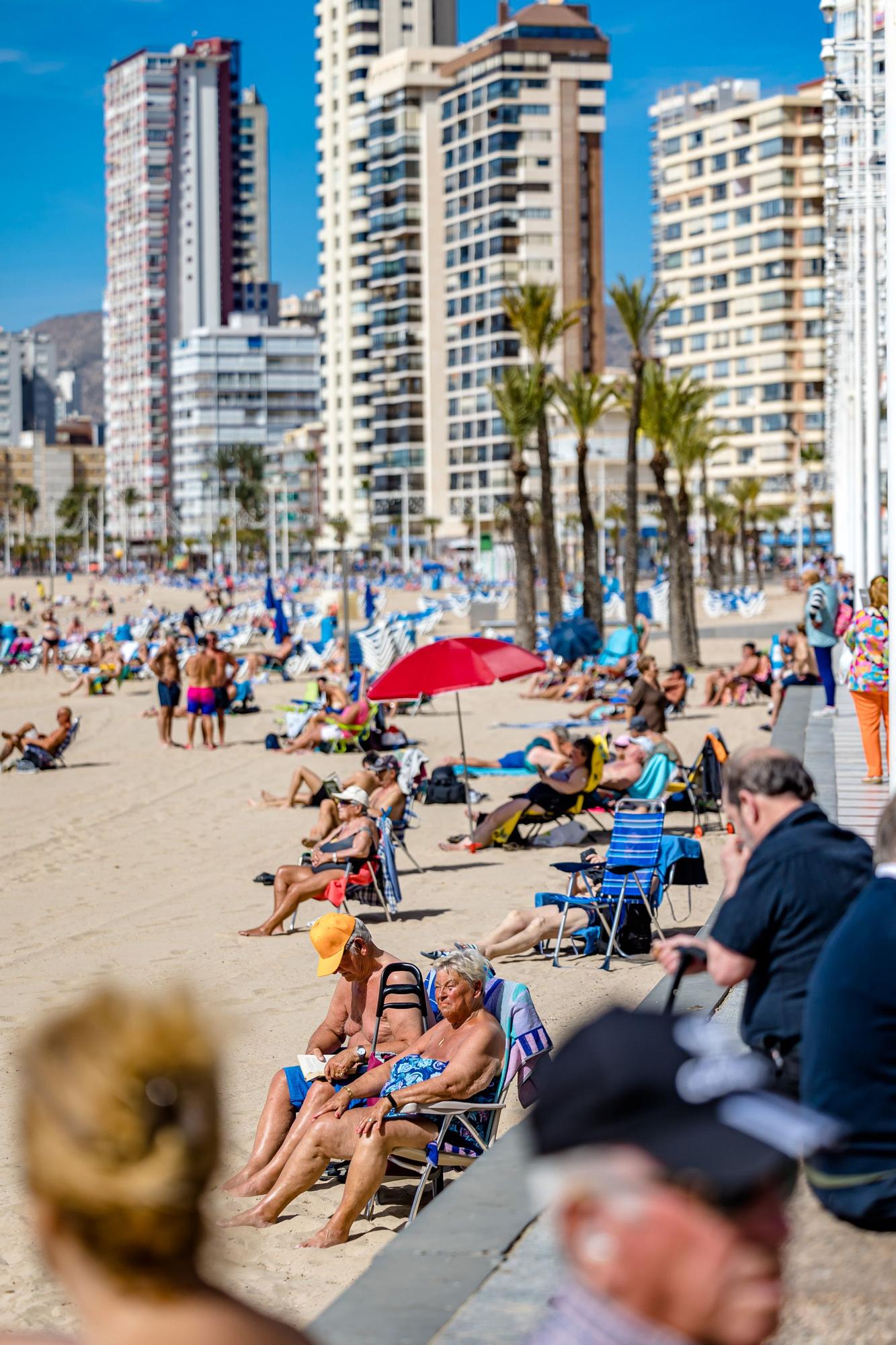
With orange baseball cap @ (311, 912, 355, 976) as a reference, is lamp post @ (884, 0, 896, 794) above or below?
above

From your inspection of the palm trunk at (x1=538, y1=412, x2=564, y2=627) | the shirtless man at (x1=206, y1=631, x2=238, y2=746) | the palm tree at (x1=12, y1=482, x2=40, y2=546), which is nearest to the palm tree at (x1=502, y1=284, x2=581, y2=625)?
the palm trunk at (x1=538, y1=412, x2=564, y2=627)

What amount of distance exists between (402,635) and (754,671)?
7662mm

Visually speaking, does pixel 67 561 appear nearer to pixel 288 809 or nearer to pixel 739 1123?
pixel 288 809

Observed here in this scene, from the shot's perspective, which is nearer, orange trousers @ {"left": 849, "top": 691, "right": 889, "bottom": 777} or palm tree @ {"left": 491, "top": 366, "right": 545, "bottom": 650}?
orange trousers @ {"left": 849, "top": 691, "right": 889, "bottom": 777}

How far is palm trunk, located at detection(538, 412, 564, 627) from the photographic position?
115 ft

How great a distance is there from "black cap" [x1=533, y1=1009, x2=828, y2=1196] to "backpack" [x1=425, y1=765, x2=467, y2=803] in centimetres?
1292

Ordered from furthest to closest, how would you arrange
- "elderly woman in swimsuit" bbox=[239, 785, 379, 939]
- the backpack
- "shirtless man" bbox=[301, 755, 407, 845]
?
the backpack → "shirtless man" bbox=[301, 755, 407, 845] → "elderly woman in swimsuit" bbox=[239, 785, 379, 939]

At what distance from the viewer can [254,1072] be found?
6.69 m

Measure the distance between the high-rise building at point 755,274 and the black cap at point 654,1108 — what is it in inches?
3902

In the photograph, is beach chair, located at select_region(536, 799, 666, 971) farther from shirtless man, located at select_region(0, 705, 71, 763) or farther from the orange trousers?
shirtless man, located at select_region(0, 705, 71, 763)

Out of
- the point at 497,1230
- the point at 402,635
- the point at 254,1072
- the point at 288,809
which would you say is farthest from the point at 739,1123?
the point at 402,635

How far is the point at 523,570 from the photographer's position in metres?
33.0

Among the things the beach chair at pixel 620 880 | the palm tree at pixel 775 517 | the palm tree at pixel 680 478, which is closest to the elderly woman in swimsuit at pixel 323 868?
the beach chair at pixel 620 880

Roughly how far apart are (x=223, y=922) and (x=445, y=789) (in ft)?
16.3
